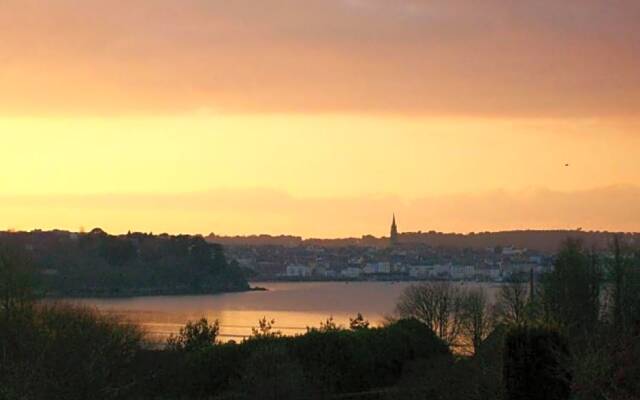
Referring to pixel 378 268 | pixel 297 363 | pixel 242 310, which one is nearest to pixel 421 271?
pixel 378 268

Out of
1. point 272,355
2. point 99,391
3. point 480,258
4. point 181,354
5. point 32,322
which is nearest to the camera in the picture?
point 99,391

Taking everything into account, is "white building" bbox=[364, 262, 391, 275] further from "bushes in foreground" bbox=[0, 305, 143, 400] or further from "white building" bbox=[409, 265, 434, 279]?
"bushes in foreground" bbox=[0, 305, 143, 400]

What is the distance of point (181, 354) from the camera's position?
102 feet

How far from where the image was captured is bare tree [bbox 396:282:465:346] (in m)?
43.5

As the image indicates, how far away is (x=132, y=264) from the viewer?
10125 cm

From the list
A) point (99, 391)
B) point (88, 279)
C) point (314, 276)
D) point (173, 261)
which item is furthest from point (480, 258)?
point (99, 391)

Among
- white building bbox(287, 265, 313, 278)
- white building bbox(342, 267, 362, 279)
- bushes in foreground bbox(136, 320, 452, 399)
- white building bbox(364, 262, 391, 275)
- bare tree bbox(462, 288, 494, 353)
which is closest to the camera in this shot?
bushes in foreground bbox(136, 320, 452, 399)

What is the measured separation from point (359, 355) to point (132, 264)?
73.3m

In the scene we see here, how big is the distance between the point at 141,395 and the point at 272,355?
3705mm

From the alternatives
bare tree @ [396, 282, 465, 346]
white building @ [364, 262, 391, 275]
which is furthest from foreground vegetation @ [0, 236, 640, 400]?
white building @ [364, 262, 391, 275]

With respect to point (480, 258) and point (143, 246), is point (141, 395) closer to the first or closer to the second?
point (143, 246)

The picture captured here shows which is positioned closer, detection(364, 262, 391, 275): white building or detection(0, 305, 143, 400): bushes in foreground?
detection(0, 305, 143, 400): bushes in foreground

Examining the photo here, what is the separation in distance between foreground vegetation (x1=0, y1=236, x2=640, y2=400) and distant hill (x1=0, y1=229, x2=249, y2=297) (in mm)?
45325

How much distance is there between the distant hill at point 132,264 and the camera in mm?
87250
